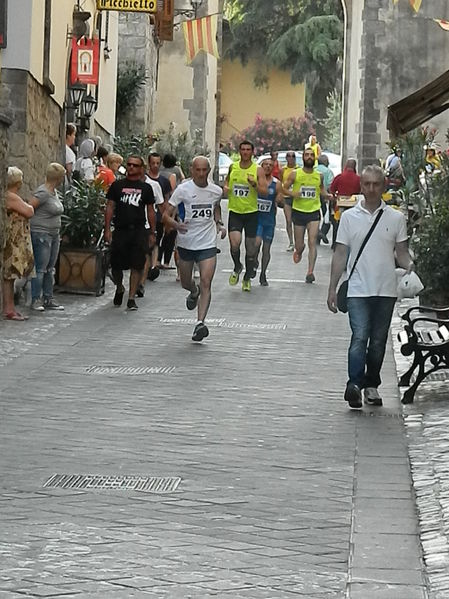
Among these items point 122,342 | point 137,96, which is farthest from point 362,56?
point 122,342

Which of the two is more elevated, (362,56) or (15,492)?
(362,56)

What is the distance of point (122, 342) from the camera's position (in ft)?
44.1

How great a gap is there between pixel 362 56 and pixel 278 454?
109ft

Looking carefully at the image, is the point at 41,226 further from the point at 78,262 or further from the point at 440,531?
the point at 440,531

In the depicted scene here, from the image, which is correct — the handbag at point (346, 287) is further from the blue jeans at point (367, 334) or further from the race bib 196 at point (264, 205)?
the race bib 196 at point (264, 205)

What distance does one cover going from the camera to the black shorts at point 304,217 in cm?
2139

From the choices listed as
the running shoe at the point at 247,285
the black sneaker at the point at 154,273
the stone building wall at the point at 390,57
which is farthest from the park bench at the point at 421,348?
the stone building wall at the point at 390,57

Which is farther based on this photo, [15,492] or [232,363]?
[232,363]

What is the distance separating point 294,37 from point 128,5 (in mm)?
34815

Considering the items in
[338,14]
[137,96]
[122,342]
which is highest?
[338,14]

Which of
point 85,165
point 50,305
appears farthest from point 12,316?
point 85,165

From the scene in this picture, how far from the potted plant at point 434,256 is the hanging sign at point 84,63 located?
8075 mm

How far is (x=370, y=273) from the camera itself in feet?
32.7

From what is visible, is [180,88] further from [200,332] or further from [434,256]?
[200,332]
